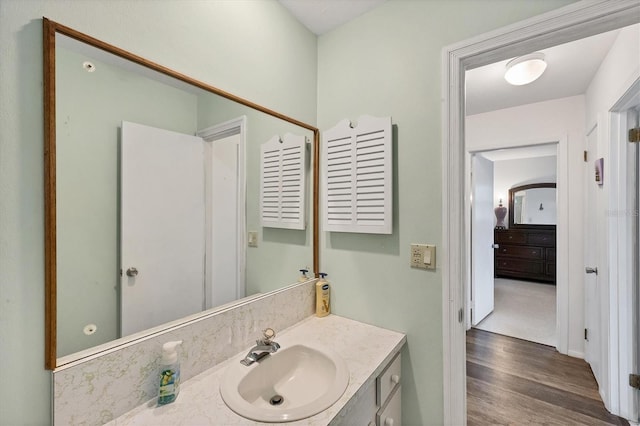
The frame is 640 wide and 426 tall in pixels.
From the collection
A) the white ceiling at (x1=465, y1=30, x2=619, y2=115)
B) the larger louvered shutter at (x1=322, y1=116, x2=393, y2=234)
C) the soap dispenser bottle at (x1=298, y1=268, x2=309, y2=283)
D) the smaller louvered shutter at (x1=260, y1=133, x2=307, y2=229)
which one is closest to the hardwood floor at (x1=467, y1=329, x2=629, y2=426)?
the soap dispenser bottle at (x1=298, y1=268, x2=309, y2=283)

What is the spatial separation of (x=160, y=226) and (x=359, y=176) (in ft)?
2.98

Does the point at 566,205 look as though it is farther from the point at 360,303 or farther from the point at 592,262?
the point at 360,303

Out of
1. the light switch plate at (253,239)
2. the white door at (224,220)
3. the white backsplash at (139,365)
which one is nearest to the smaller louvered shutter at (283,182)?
the light switch plate at (253,239)

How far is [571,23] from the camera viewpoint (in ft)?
3.16

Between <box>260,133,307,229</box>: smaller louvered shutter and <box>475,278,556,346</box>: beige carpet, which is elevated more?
<box>260,133,307,229</box>: smaller louvered shutter

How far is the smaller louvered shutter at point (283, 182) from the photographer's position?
1335mm

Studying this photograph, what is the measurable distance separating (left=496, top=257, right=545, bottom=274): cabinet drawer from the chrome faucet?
6.01m

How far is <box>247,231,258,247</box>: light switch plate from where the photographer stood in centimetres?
124

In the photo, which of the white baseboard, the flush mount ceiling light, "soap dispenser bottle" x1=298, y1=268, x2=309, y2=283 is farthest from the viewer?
the white baseboard

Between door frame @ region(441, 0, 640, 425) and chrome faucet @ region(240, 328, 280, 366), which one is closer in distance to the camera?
chrome faucet @ region(240, 328, 280, 366)

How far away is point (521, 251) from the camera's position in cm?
540

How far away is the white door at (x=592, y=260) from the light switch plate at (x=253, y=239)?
237 centimetres

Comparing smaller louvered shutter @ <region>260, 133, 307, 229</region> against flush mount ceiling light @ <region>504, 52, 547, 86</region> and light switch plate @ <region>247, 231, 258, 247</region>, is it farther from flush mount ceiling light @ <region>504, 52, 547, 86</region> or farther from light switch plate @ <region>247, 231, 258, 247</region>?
flush mount ceiling light @ <region>504, 52, 547, 86</region>

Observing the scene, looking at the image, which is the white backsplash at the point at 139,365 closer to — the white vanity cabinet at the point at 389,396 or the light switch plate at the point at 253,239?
the light switch plate at the point at 253,239
